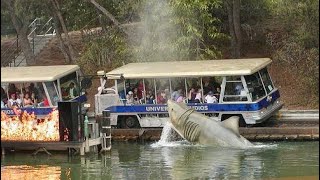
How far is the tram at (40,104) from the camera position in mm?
21547

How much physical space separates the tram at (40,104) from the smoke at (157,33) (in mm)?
4278

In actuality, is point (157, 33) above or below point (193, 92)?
above

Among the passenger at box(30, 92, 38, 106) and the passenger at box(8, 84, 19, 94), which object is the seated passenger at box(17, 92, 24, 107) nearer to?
the passenger at box(8, 84, 19, 94)

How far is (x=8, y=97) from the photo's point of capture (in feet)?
82.7

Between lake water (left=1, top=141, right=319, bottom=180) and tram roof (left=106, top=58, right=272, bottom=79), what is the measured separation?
2.54 meters

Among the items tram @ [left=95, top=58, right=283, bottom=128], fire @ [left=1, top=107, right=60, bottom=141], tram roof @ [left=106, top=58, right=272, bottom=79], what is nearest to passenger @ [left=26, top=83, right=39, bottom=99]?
tram @ [left=95, top=58, right=283, bottom=128]

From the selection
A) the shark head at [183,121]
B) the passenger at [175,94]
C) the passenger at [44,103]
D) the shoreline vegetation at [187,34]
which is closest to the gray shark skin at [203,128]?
the shark head at [183,121]

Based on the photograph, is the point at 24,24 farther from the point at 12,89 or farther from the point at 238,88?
the point at 238,88

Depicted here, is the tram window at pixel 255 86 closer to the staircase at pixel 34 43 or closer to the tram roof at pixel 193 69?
the tram roof at pixel 193 69

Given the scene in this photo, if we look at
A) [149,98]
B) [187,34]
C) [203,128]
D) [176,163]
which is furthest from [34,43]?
[176,163]

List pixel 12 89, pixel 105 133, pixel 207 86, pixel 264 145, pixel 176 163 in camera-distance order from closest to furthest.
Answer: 1. pixel 176 163
2. pixel 264 145
3. pixel 105 133
4. pixel 207 86
5. pixel 12 89

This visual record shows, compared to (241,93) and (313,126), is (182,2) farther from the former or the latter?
(313,126)

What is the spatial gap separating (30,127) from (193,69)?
596 cm

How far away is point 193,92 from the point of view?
24547mm
